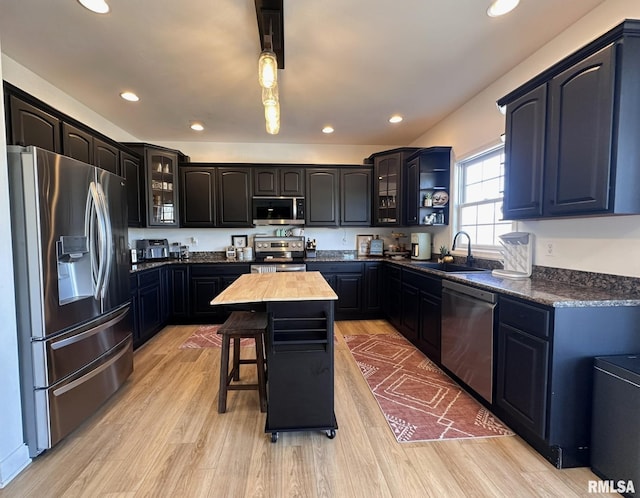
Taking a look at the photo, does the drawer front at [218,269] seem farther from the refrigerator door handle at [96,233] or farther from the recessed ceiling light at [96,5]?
the recessed ceiling light at [96,5]

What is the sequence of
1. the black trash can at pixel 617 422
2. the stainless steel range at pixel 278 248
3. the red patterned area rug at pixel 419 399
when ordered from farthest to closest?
the stainless steel range at pixel 278 248
the red patterned area rug at pixel 419 399
the black trash can at pixel 617 422

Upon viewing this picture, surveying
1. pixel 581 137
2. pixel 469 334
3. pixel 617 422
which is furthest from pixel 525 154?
pixel 617 422

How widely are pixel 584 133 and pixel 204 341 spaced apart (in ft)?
12.6

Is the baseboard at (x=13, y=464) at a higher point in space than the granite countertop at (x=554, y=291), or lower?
lower

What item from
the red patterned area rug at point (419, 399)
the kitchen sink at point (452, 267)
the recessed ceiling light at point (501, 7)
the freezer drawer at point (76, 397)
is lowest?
the red patterned area rug at point (419, 399)

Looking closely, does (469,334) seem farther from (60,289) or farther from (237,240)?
(237,240)

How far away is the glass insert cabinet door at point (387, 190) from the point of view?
14.0ft

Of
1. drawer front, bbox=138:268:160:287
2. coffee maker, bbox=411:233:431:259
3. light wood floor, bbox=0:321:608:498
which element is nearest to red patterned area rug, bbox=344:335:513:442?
light wood floor, bbox=0:321:608:498

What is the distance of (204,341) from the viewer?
11.5ft

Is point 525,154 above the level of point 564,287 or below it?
above

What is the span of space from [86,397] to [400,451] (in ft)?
6.63

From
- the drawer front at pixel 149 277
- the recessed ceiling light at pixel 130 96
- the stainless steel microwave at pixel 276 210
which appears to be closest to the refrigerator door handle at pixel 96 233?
the drawer front at pixel 149 277

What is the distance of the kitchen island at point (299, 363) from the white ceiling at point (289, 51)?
1839 mm

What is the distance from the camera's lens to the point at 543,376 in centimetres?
160
